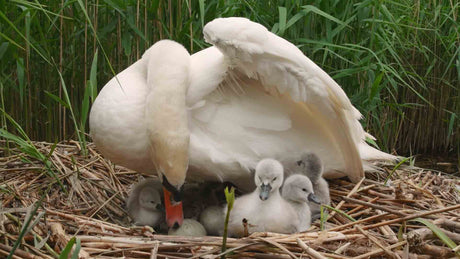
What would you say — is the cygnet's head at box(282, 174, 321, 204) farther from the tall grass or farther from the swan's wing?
the tall grass

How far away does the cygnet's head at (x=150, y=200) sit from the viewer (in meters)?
3.15

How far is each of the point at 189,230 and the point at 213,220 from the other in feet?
0.63

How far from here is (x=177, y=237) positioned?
8.39ft

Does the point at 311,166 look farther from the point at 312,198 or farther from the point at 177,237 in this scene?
the point at 177,237

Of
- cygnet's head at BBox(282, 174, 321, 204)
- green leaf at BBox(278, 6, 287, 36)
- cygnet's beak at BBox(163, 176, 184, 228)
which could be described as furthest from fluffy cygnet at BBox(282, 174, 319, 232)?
green leaf at BBox(278, 6, 287, 36)

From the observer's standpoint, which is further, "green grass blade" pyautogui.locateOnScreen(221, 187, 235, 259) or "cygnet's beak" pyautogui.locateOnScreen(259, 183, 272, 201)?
"cygnet's beak" pyautogui.locateOnScreen(259, 183, 272, 201)

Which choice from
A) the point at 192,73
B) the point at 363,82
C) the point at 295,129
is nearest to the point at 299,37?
the point at 363,82

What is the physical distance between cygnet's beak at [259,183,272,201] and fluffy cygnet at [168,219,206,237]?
407mm

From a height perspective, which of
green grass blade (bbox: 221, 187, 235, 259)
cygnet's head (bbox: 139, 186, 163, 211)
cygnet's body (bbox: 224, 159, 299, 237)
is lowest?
cygnet's head (bbox: 139, 186, 163, 211)

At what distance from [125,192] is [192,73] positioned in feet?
2.96

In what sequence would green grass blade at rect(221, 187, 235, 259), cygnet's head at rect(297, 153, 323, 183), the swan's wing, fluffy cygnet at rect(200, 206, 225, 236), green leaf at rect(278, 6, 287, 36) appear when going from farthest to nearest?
green leaf at rect(278, 6, 287, 36)
cygnet's head at rect(297, 153, 323, 183)
fluffy cygnet at rect(200, 206, 225, 236)
the swan's wing
green grass blade at rect(221, 187, 235, 259)

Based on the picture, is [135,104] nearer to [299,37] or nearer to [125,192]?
[125,192]

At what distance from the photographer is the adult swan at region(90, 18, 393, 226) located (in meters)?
2.76

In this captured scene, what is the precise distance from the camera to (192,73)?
3031mm
